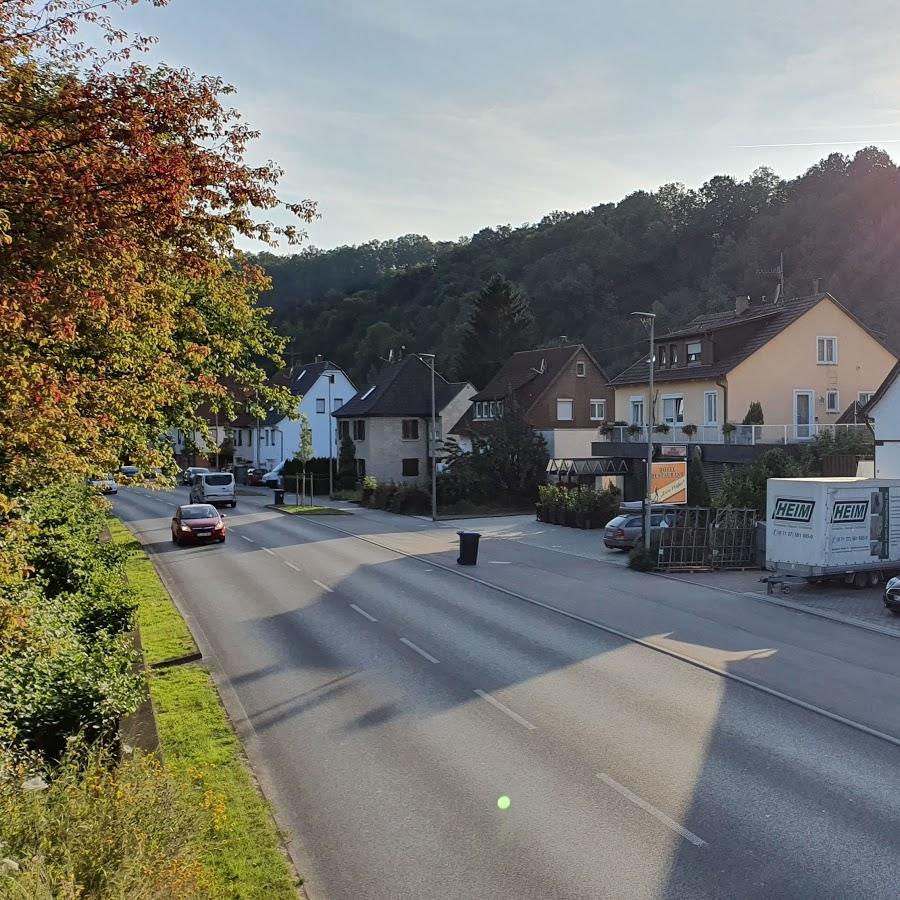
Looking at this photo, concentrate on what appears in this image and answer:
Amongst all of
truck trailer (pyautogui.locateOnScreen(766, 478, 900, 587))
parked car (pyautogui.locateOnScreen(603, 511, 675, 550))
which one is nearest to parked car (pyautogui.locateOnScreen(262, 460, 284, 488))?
parked car (pyautogui.locateOnScreen(603, 511, 675, 550))

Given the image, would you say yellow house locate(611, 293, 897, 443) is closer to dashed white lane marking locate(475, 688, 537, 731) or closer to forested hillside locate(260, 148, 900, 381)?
forested hillside locate(260, 148, 900, 381)

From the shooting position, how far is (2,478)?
9461mm

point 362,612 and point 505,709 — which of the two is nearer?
point 505,709

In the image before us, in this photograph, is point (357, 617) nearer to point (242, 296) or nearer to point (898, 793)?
point (242, 296)

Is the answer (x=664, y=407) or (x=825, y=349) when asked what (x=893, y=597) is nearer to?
(x=825, y=349)

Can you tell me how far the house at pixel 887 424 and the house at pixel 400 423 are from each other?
32454 millimetres

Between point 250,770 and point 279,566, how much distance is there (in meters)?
17.5

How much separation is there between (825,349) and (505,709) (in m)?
35.1

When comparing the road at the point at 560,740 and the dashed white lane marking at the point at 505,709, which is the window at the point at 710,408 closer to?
the road at the point at 560,740

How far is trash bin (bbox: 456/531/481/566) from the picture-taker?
27.4 m

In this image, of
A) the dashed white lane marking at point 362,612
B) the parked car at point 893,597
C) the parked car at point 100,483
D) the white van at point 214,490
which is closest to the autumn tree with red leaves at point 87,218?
the parked car at point 100,483

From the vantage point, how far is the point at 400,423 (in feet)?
200

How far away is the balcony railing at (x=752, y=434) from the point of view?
1385 inches

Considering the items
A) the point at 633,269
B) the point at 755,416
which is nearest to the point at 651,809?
the point at 755,416
